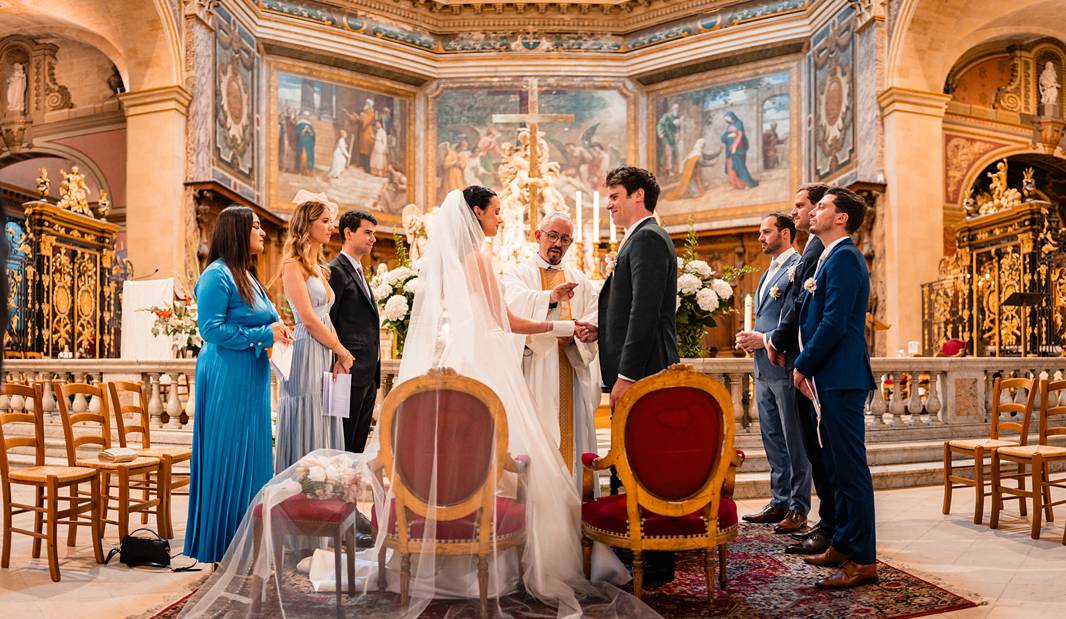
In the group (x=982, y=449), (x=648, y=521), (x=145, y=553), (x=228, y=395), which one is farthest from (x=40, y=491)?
(x=982, y=449)

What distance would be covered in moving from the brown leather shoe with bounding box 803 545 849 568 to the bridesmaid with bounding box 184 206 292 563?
2.77 m

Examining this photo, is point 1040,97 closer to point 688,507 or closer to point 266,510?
point 688,507

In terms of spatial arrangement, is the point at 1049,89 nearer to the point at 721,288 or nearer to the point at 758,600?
the point at 721,288

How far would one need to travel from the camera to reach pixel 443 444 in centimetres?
318

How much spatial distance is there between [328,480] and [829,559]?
2.43 meters

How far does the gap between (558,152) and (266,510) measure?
14.4 meters

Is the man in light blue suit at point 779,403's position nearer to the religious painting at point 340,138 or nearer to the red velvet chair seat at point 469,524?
the red velvet chair seat at point 469,524

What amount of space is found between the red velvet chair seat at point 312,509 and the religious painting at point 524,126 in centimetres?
1398

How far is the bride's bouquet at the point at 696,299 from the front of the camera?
568 cm

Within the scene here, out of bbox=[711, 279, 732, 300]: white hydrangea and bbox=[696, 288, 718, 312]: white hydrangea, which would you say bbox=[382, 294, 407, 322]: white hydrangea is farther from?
bbox=[711, 279, 732, 300]: white hydrangea

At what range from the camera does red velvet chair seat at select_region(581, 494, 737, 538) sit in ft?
11.0

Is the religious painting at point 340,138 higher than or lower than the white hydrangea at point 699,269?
higher

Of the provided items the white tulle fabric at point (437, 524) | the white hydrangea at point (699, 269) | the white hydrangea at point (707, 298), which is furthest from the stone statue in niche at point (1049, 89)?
the white tulle fabric at point (437, 524)

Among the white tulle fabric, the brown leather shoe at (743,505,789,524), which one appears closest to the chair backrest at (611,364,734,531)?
the white tulle fabric
